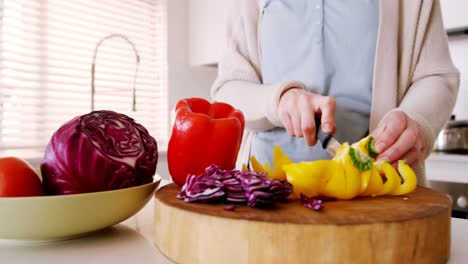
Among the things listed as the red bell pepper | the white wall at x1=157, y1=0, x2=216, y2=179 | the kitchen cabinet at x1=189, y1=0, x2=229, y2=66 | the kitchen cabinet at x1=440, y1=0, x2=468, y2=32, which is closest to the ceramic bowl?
the red bell pepper

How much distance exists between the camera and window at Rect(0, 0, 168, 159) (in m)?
2.29

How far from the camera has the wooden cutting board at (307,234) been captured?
0.43 meters

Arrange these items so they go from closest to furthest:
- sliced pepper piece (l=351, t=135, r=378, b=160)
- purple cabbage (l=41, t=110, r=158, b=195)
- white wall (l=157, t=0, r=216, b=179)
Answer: purple cabbage (l=41, t=110, r=158, b=195) < sliced pepper piece (l=351, t=135, r=378, b=160) < white wall (l=157, t=0, r=216, b=179)

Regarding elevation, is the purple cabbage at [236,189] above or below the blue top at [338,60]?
below

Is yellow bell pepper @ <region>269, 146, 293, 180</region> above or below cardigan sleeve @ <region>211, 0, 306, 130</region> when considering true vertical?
below

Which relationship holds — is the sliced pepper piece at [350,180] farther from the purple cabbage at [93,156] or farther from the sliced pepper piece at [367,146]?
the purple cabbage at [93,156]

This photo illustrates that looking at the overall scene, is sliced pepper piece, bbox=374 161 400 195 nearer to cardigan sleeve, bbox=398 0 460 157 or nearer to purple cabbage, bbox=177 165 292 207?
purple cabbage, bbox=177 165 292 207

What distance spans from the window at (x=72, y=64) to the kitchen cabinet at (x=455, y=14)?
1639 mm

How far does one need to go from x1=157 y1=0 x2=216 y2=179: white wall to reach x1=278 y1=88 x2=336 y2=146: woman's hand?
222cm

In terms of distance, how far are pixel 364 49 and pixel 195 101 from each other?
0.47 m

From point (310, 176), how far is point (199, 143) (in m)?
0.21

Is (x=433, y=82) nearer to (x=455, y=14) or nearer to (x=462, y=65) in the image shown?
(x=455, y=14)

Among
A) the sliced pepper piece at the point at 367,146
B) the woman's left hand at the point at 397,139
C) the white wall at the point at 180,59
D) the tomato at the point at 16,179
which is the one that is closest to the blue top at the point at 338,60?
the woman's left hand at the point at 397,139

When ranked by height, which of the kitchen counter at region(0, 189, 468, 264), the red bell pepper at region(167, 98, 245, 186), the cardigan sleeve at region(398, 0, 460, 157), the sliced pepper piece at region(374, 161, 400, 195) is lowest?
the kitchen counter at region(0, 189, 468, 264)
